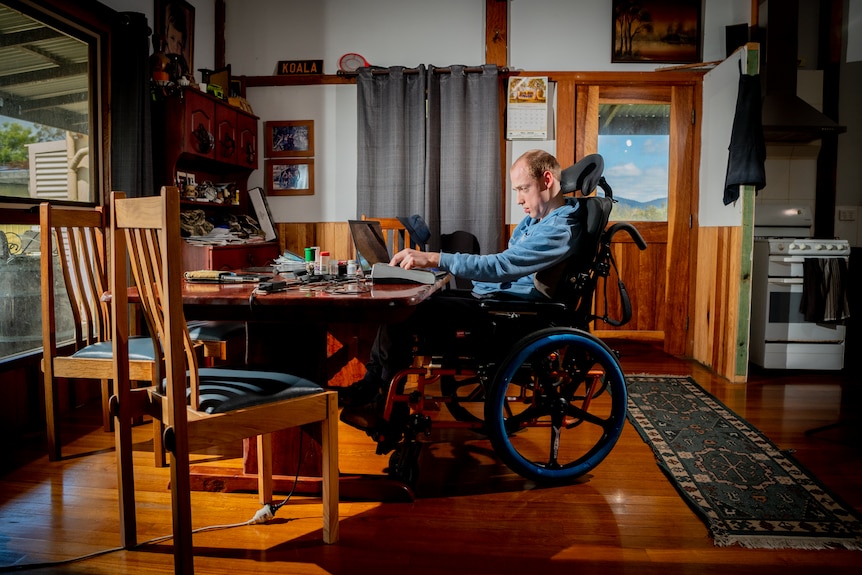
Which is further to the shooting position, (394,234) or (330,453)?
(394,234)

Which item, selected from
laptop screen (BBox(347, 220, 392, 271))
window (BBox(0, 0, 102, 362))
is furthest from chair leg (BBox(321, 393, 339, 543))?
window (BBox(0, 0, 102, 362))

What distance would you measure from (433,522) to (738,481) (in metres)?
1.12

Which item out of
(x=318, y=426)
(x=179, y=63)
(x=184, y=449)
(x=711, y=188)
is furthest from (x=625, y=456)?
(x=179, y=63)

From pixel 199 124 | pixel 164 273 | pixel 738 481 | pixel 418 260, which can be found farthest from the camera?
pixel 199 124

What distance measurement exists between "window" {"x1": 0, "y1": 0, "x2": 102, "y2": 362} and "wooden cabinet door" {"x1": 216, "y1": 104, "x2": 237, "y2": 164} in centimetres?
79

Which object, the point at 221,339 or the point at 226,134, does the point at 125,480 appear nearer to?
the point at 221,339

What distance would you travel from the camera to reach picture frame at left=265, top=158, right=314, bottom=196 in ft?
14.9

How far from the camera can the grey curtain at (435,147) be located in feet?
13.8

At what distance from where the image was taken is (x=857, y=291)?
428 centimetres

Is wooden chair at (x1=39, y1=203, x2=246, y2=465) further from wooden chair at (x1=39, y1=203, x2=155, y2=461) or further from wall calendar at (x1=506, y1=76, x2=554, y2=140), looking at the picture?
wall calendar at (x1=506, y1=76, x2=554, y2=140)

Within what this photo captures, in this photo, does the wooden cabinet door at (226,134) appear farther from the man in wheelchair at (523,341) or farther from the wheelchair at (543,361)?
the wheelchair at (543,361)

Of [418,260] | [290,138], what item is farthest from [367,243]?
[290,138]

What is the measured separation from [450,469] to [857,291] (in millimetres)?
3666

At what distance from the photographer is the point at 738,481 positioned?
212 cm
